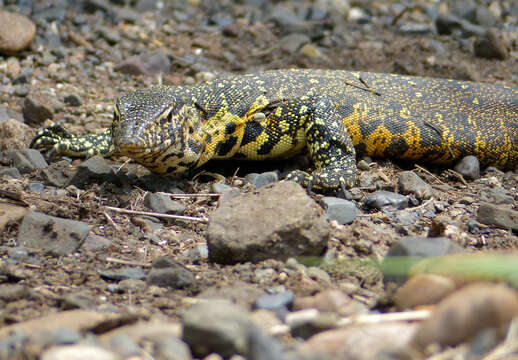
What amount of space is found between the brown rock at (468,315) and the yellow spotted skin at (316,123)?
3.36 meters

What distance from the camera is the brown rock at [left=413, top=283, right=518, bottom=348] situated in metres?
2.78

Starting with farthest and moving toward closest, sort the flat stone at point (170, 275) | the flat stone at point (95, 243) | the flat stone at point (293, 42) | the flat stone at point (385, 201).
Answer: the flat stone at point (293, 42)
the flat stone at point (385, 201)
the flat stone at point (95, 243)
the flat stone at point (170, 275)

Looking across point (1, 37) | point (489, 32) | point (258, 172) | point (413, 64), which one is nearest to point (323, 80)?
point (258, 172)

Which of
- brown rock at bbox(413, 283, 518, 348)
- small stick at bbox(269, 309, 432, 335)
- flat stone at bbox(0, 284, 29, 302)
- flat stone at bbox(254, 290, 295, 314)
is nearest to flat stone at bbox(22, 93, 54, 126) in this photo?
flat stone at bbox(0, 284, 29, 302)

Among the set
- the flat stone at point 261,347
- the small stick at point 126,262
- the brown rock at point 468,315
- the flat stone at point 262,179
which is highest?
the brown rock at point 468,315

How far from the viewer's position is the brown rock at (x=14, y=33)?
9.52 metres

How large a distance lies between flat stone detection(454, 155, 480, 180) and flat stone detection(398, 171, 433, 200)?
0.96 metres

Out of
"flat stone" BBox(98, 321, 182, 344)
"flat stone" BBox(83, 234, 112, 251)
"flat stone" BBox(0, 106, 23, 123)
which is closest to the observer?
"flat stone" BBox(98, 321, 182, 344)

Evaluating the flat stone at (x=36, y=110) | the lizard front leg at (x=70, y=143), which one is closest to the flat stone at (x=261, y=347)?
the lizard front leg at (x=70, y=143)

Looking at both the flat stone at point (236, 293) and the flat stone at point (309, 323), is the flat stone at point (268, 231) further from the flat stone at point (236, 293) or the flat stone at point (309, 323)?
the flat stone at point (309, 323)

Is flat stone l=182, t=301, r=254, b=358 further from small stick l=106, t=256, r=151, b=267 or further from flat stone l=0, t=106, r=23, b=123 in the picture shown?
flat stone l=0, t=106, r=23, b=123

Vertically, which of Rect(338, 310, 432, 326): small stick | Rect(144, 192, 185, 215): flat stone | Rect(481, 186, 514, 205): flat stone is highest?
Rect(338, 310, 432, 326): small stick

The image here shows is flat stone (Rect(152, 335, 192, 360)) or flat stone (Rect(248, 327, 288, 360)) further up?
flat stone (Rect(248, 327, 288, 360))

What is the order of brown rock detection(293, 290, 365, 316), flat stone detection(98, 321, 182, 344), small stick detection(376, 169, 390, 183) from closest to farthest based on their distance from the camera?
flat stone detection(98, 321, 182, 344) → brown rock detection(293, 290, 365, 316) → small stick detection(376, 169, 390, 183)
